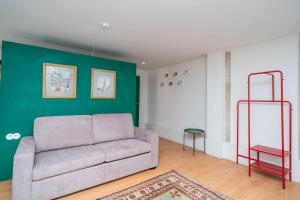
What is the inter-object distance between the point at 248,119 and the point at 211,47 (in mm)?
1630

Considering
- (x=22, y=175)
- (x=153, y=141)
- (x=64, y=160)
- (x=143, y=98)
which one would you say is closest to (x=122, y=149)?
(x=153, y=141)

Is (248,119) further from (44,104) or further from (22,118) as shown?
(22,118)

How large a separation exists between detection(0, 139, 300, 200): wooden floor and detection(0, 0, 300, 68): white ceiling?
95.3 inches

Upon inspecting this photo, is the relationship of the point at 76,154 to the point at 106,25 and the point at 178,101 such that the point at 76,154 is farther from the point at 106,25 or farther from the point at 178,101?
the point at 178,101

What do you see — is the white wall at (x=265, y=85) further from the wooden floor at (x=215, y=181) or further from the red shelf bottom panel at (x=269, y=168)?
the wooden floor at (x=215, y=181)

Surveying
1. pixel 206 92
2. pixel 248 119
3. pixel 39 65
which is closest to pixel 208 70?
pixel 206 92

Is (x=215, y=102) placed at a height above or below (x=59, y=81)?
below

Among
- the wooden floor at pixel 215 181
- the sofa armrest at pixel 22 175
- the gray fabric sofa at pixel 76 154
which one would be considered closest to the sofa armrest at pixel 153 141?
the gray fabric sofa at pixel 76 154

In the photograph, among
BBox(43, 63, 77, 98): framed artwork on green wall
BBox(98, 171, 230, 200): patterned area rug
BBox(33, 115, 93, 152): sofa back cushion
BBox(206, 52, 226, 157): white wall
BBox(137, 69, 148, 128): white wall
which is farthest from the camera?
BBox(137, 69, 148, 128): white wall

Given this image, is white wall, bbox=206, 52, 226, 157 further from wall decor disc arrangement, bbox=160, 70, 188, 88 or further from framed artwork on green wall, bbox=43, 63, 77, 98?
framed artwork on green wall, bbox=43, 63, 77, 98

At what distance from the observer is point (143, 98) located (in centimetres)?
598

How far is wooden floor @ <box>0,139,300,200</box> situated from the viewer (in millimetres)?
2096

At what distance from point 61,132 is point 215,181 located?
2633 millimetres

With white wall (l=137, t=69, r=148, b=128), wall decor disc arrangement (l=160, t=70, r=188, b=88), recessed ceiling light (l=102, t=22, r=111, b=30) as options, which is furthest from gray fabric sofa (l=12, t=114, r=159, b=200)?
white wall (l=137, t=69, r=148, b=128)
